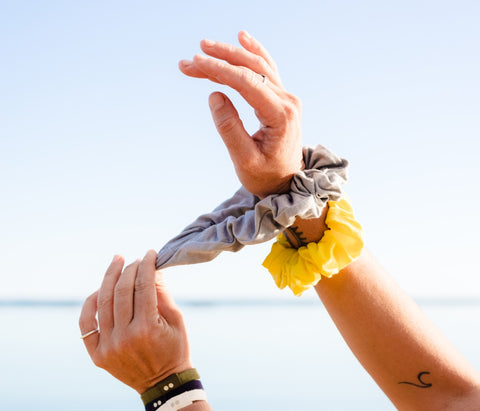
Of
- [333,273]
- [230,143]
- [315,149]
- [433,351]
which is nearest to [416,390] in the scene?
[433,351]

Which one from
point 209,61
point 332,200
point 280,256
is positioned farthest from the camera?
point 280,256

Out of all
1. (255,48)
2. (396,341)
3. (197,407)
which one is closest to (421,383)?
(396,341)

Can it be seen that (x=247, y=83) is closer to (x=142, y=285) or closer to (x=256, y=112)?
(x=256, y=112)

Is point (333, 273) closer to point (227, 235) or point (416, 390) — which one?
point (227, 235)

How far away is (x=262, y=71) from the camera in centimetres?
132

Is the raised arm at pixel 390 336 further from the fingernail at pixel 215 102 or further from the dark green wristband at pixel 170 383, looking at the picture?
the dark green wristband at pixel 170 383

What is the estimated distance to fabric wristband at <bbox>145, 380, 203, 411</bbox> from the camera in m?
1.45

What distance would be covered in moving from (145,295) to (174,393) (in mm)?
234

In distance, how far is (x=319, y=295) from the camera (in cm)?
165

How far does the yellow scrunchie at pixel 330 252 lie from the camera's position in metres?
1.46

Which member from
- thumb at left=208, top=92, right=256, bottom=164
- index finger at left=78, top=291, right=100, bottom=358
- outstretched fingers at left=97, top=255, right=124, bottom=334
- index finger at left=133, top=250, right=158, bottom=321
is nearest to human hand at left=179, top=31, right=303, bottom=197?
thumb at left=208, top=92, right=256, bottom=164

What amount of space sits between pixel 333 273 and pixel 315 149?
291mm

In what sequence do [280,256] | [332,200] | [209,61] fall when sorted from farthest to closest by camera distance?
[280,256] < [332,200] < [209,61]

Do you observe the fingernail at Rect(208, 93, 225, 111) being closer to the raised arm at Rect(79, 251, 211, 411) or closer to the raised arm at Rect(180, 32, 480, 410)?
the raised arm at Rect(180, 32, 480, 410)
